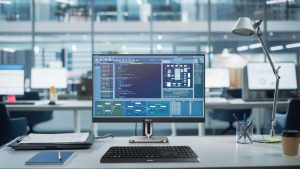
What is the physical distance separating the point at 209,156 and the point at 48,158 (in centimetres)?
66

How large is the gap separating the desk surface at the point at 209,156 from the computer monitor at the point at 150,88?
0.15 m

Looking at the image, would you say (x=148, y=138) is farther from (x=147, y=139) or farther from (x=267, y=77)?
(x=267, y=77)

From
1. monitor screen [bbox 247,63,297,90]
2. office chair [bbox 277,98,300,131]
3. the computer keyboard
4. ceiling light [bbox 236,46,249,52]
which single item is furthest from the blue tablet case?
ceiling light [bbox 236,46,249,52]

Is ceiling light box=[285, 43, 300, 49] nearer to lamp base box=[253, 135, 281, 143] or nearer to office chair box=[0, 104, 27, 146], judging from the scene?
office chair box=[0, 104, 27, 146]

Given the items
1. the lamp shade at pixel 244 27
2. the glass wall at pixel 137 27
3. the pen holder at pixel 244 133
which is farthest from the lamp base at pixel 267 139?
the glass wall at pixel 137 27

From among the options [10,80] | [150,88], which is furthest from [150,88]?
[10,80]

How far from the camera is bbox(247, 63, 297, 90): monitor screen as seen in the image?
4.39 meters

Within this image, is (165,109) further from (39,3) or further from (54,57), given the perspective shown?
(39,3)

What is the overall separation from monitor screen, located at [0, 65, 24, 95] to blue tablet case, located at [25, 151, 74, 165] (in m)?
2.99

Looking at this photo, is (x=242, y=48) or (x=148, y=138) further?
(x=242, y=48)

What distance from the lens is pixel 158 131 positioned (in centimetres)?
632

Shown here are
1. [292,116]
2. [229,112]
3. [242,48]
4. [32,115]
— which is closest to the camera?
[292,116]

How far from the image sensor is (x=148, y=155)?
1.53 meters

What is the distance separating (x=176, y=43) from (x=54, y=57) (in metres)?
3.07
